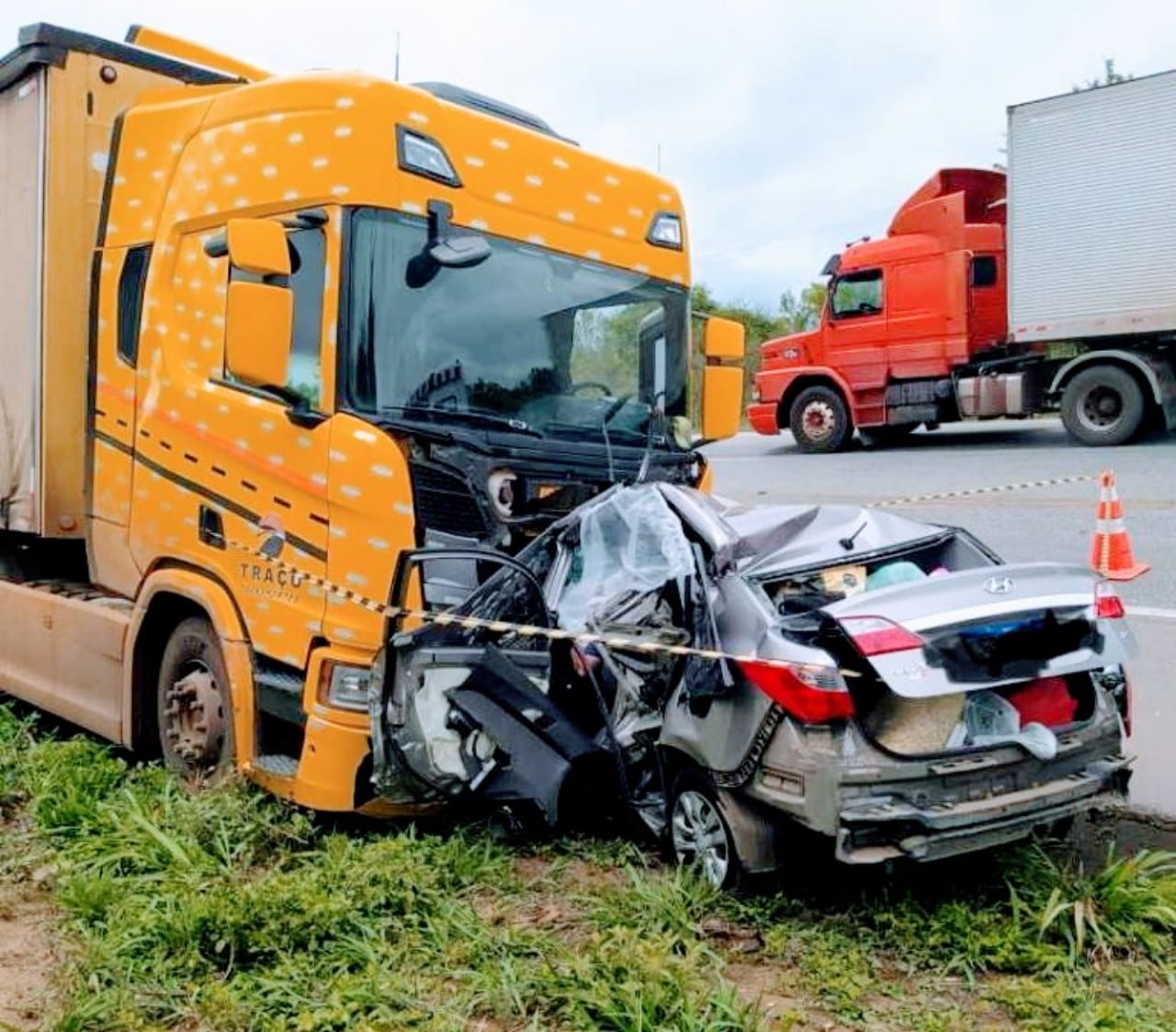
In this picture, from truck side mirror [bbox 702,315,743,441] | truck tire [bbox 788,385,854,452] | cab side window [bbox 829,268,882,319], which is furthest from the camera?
truck tire [bbox 788,385,854,452]

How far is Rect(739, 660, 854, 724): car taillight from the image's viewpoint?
3484mm

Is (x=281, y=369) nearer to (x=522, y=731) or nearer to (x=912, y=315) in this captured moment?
(x=522, y=731)

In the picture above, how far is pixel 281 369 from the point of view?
4.36 m

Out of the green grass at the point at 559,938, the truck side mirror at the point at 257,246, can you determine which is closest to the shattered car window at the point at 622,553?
the green grass at the point at 559,938

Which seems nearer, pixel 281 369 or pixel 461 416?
pixel 281 369

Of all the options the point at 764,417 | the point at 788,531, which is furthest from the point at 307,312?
the point at 764,417

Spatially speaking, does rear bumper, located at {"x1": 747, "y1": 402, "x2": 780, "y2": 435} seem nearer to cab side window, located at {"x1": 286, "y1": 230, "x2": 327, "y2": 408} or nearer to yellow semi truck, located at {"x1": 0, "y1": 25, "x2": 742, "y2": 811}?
yellow semi truck, located at {"x1": 0, "y1": 25, "x2": 742, "y2": 811}

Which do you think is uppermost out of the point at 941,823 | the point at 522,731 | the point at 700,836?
the point at 522,731

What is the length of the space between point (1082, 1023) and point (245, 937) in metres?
2.35

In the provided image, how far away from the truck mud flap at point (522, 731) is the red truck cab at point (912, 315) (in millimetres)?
13612

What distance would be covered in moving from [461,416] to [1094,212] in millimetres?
13083

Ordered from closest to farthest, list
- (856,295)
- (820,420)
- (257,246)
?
(257,246) → (856,295) → (820,420)

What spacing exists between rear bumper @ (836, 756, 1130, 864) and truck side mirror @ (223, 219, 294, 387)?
98.2 inches

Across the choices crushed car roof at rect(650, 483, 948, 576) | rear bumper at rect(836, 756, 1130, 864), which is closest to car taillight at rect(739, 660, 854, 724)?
rear bumper at rect(836, 756, 1130, 864)
